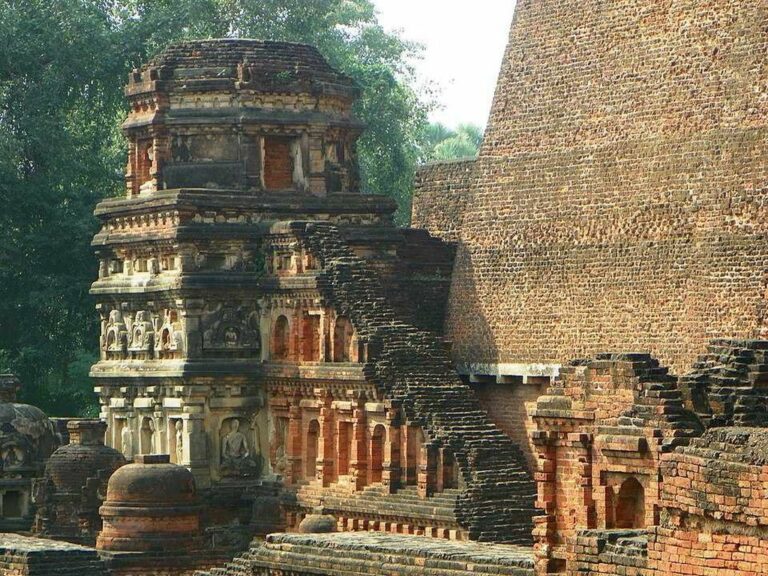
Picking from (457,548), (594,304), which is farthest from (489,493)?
(457,548)

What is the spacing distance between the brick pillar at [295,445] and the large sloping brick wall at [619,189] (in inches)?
109

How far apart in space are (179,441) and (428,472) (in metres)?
5.93

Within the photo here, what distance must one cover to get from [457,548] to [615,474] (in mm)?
4313

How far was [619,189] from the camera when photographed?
125 feet

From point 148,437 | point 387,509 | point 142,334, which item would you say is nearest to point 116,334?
point 142,334

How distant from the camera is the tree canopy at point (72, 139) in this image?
174 feet

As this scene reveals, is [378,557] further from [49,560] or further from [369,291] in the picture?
[369,291]

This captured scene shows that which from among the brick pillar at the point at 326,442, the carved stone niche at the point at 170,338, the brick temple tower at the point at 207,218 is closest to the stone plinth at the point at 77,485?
the brick temple tower at the point at 207,218

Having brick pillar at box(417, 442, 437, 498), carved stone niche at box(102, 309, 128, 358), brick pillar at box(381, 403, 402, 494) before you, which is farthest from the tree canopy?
brick pillar at box(417, 442, 437, 498)

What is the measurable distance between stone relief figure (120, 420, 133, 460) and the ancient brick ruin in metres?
0.11

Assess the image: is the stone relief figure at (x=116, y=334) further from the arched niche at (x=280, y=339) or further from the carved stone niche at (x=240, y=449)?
the arched niche at (x=280, y=339)

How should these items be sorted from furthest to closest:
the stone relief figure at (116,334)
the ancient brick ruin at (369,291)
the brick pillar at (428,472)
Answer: the stone relief figure at (116,334)
the brick pillar at (428,472)
the ancient brick ruin at (369,291)

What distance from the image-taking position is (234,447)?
137ft

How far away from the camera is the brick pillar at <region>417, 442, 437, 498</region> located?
1465 inches
